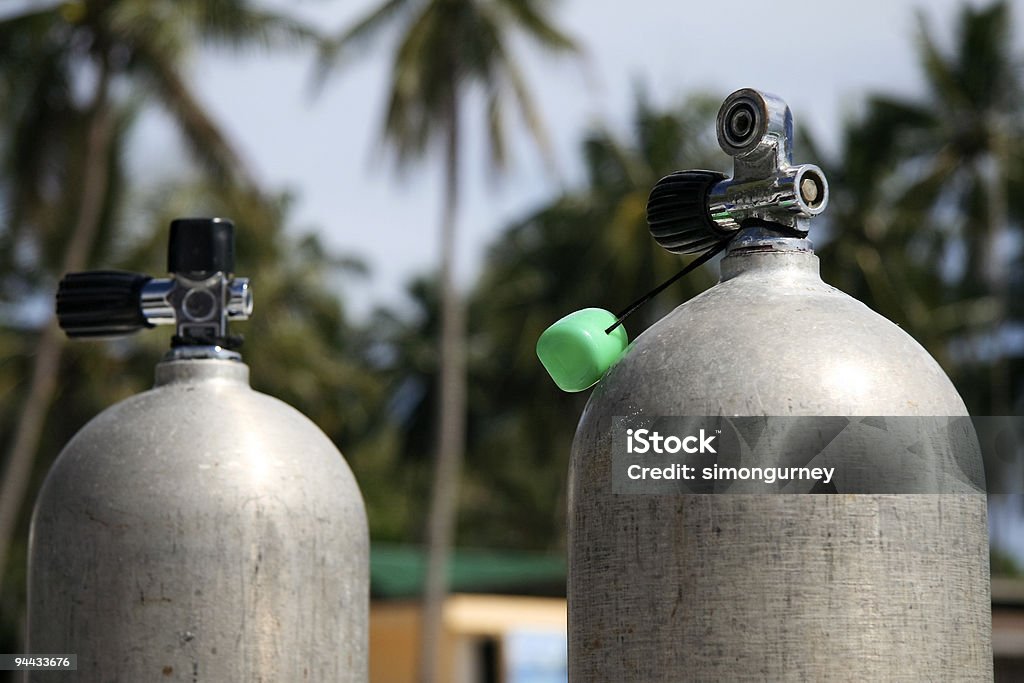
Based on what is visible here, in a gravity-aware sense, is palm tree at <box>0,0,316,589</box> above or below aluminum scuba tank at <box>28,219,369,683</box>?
above

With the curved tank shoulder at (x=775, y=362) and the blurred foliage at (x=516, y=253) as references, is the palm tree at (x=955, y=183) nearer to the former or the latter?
the blurred foliage at (x=516, y=253)

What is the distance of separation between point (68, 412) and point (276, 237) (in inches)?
306

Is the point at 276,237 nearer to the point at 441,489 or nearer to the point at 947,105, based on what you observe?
the point at 441,489

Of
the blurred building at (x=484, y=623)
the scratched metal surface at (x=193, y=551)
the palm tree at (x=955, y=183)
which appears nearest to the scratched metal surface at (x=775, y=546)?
the scratched metal surface at (x=193, y=551)

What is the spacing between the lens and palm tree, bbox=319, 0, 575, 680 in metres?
27.0

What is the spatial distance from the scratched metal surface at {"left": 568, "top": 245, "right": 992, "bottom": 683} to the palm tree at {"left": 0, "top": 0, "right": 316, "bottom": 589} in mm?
19700

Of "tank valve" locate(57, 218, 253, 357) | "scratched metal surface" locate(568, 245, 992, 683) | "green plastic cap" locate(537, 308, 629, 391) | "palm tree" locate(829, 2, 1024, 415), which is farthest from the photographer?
"palm tree" locate(829, 2, 1024, 415)

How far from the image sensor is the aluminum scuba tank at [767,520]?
Result: 11.4 ft

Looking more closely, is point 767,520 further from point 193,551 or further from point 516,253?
point 516,253

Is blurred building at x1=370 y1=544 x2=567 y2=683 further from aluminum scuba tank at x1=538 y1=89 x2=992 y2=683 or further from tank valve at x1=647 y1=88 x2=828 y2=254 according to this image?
aluminum scuba tank at x1=538 y1=89 x2=992 y2=683

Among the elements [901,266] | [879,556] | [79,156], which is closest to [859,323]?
[879,556]

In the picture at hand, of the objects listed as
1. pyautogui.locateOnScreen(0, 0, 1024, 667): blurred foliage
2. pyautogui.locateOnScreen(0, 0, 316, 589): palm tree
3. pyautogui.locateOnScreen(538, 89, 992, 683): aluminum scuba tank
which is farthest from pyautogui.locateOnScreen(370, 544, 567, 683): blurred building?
pyautogui.locateOnScreen(538, 89, 992, 683): aluminum scuba tank

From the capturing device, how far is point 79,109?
82.2 ft

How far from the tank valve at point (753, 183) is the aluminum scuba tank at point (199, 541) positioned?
142 centimetres
